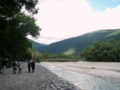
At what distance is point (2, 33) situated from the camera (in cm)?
3572

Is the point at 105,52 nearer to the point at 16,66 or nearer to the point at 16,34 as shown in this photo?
the point at 16,34

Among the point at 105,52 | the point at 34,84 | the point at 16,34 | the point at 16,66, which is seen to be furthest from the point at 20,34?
the point at 105,52

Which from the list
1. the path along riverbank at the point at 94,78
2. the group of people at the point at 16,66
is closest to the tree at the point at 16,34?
the group of people at the point at 16,66

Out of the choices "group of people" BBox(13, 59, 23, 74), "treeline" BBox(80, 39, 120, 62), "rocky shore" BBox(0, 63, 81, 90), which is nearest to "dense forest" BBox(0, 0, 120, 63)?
"treeline" BBox(80, 39, 120, 62)

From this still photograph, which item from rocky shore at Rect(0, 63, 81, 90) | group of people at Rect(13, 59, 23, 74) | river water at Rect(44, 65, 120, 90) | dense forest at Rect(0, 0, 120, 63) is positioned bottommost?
river water at Rect(44, 65, 120, 90)

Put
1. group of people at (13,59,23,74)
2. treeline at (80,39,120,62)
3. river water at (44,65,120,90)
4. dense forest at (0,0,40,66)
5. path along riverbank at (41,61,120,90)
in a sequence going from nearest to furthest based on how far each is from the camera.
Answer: river water at (44,65,120,90)
path along riverbank at (41,61,120,90)
group of people at (13,59,23,74)
dense forest at (0,0,40,66)
treeline at (80,39,120,62)

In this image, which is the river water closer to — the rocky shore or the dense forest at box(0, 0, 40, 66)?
the rocky shore

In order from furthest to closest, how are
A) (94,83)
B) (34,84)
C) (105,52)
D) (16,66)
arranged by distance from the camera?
(105,52), (16,66), (94,83), (34,84)

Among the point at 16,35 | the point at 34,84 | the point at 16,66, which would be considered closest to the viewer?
the point at 34,84

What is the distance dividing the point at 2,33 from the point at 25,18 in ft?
56.1

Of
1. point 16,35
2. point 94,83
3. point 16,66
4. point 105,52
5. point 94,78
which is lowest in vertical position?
point 94,83

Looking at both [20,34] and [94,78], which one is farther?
[20,34]

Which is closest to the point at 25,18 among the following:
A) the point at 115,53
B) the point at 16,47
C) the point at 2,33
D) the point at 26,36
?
the point at 26,36

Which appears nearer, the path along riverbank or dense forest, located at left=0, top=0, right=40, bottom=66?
the path along riverbank
